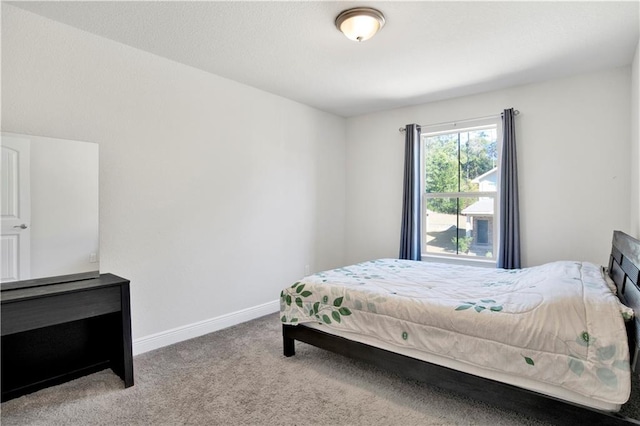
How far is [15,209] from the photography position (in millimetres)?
2189

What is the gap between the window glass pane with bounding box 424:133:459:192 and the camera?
411 cm

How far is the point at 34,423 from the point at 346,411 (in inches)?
68.1

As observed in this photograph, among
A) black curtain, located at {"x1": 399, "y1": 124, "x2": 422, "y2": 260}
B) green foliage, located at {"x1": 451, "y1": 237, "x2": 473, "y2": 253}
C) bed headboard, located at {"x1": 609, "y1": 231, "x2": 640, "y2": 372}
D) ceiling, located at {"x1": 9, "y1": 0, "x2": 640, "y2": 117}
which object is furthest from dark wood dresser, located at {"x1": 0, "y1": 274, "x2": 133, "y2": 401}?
green foliage, located at {"x1": 451, "y1": 237, "x2": 473, "y2": 253}

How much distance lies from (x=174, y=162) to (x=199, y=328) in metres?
1.55

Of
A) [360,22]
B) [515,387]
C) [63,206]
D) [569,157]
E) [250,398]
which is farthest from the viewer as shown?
[569,157]

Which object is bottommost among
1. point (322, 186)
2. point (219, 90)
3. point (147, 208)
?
point (147, 208)

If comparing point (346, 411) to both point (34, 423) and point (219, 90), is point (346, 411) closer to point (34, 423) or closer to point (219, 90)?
point (34, 423)

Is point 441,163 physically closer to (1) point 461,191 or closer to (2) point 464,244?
(1) point 461,191

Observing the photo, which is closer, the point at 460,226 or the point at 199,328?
the point at 199,328

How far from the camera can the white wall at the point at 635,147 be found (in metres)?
2.59

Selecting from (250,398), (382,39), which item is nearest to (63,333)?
(250,398)

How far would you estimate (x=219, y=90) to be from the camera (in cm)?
333

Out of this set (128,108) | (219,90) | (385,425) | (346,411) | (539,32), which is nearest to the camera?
(385,425)

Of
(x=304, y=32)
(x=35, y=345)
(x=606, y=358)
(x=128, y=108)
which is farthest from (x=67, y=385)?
(x=606, y=358)
